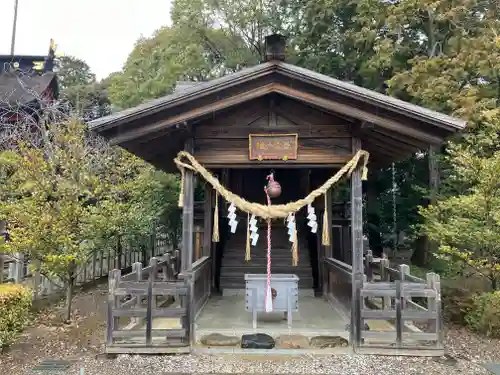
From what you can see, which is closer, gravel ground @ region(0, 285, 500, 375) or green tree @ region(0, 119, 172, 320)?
gravel ground @ region(0, 285, 500, 375)

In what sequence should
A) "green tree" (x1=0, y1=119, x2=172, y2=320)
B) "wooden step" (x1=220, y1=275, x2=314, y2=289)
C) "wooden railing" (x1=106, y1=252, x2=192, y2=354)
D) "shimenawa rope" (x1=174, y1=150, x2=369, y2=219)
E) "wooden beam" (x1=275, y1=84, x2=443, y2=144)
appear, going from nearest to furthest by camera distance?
"wooden railing" (x1=106, y1=252, x2=192, y2=354), "wooden beam" (x1=275, y1=84, x2=443, y2=144), "shimenawa rope" (x1=174, y1=150, x2=369, y2=219), "green tree" (x1=0, y1=119, x2=172, y2=320), "wooden step" (x1=220, y1=275, x2=314, y2=289)

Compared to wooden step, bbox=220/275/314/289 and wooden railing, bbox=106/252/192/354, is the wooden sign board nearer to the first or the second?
wooden railing, bbox=106/252/192/354

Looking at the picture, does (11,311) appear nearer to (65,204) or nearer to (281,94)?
(65,204)

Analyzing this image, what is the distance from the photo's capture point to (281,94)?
7.07m

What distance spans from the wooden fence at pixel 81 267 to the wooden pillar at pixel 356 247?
6.01 meters

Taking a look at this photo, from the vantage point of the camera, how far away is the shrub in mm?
6258

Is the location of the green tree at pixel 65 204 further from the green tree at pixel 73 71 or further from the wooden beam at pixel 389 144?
the green tree at pixel 73 71

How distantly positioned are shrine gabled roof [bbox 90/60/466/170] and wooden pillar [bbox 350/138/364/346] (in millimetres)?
689

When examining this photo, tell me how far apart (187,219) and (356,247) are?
288 cm

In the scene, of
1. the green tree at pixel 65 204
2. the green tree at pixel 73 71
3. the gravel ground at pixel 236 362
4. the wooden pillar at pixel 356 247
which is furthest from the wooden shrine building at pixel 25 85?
the wooden pillar at pixel 356 247

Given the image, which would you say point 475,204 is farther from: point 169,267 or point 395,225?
point 395,225

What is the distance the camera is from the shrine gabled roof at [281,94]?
6.70m

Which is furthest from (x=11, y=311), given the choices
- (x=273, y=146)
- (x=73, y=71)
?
(x=73, y=71)

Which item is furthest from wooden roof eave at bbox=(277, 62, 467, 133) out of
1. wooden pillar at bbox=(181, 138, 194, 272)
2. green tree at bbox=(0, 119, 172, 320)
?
green tree at bbox=(0, 119, 172, 320)
